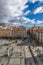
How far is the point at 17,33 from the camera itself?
135 ft

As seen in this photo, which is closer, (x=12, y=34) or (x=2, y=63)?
(x=2, y=63)

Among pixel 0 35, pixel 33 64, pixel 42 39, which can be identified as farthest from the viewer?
pixel 0 35

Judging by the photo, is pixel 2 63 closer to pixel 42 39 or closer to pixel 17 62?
pixel 17 62

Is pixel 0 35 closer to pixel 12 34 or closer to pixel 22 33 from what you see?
pixel 12 34

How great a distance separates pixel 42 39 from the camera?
861 inches

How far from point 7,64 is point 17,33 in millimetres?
31648

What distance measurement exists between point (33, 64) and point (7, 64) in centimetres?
196

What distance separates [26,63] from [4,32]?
32.7m

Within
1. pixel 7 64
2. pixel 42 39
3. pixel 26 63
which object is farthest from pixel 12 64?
pixel 42 39

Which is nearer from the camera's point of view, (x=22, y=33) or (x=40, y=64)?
(x=40, y=64)

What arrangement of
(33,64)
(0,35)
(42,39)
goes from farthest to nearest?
1. (0,35)
2. (42,39)
3. (33,64)

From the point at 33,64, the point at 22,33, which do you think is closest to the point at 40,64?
the point at 33,64

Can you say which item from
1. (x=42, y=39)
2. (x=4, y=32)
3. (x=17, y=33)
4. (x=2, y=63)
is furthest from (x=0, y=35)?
(x=2, y=63)

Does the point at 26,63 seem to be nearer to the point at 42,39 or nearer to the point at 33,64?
the point at 33,64
